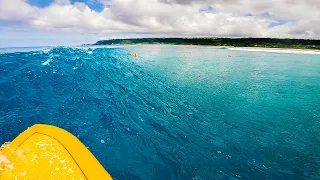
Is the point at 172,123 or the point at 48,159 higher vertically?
the point at 48,159

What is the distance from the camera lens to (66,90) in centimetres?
1060

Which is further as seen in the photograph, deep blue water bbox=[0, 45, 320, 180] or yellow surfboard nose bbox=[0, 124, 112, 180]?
deep blue water bbox=[0, 45, 320, 180]

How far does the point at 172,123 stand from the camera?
309 inches

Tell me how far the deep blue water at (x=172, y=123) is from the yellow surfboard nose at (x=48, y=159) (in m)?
1.35

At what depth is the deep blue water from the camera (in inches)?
212

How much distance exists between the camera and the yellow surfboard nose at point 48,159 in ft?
11.8

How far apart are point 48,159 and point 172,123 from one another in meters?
4.68

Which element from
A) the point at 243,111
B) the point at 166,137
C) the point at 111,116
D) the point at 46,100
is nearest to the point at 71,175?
the point at 166,137

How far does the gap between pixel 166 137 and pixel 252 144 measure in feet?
8.41

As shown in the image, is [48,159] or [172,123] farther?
[172,123]

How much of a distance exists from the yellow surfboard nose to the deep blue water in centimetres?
135

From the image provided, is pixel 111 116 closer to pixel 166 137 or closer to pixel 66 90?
pixel 166 137

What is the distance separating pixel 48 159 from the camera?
3844 millimetres

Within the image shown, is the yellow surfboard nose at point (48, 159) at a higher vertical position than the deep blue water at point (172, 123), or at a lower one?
higher
